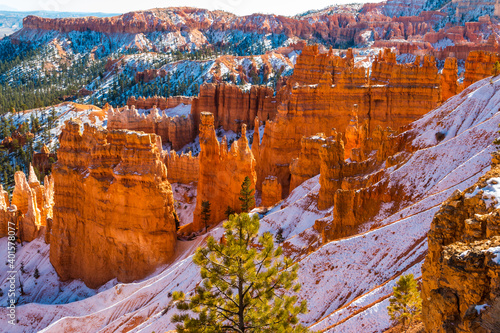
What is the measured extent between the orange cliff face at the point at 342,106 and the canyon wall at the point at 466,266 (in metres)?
30.8

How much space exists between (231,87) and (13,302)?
48995mm

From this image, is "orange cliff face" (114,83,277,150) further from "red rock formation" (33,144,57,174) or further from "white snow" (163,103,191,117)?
"red rock formation" (33,144,57,174)

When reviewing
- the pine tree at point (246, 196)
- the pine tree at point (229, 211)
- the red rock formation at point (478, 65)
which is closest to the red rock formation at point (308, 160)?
the pine tree at point (246, 196)

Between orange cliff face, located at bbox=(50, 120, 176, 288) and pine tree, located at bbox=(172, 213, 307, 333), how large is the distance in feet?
53.6

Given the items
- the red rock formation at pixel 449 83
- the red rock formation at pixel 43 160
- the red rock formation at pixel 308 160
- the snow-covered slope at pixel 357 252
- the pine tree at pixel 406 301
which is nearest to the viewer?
the pine tree at pixel 406 301

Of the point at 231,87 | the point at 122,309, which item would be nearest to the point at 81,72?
the point at 231,87

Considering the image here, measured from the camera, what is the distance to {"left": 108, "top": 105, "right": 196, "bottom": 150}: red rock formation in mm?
66125

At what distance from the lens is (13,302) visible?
30594mm

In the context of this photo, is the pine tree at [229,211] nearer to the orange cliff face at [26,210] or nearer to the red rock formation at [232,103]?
the orange cliff face at [26,210]

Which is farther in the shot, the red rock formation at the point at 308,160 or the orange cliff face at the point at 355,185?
the red rock formation at the point at 308,160

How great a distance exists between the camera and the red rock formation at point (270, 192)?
3319cm

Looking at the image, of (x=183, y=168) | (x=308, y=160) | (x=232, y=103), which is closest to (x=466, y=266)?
(x=308, y=160)

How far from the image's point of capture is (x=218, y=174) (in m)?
35.6

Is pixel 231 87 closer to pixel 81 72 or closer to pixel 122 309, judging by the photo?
pixel 122 309
